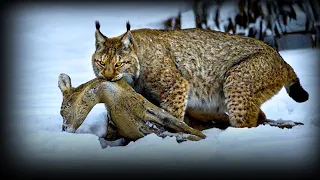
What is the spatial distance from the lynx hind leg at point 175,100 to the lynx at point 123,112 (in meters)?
0.47

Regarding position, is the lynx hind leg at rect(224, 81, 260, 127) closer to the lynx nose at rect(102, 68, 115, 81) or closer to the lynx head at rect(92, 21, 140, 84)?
the lynx head at rect(92, 21, 140, 84)

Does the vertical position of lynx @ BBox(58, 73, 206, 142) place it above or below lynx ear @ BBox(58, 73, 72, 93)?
below

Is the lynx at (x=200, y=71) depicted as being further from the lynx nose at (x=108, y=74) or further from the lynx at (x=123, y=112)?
Result: the lynx at (x=123, y=112)

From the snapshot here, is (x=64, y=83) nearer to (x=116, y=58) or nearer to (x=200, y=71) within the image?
(x=116, y=58)

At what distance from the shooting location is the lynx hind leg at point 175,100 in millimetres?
5973

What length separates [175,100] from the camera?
600 cm

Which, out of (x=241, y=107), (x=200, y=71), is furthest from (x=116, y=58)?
(x=241, y=107)

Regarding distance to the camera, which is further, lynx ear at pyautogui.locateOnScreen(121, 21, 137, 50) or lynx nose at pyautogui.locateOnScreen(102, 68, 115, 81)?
lynx ear at pyautogui.locateOnScreen(121, 21, 137, 50)

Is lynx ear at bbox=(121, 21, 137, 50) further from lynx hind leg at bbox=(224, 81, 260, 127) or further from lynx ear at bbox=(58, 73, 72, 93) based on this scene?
lynx hind leg at bbox=(224, 81, 260, 127)

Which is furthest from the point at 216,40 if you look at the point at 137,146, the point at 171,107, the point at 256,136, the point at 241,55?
the point at 137,146

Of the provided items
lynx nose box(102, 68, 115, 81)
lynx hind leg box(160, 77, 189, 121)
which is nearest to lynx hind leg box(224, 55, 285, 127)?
lynx hind leg box(160, 77, 189, 121)

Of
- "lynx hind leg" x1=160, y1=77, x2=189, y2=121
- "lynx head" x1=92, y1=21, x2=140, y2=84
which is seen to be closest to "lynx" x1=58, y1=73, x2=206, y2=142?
"lynx head" x1=92, y1=21, x2=140, y2=84

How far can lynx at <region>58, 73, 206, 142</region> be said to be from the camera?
5.34 metres

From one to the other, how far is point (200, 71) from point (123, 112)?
52.6 inches
